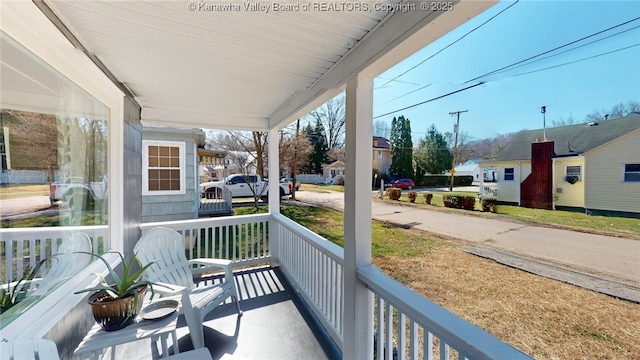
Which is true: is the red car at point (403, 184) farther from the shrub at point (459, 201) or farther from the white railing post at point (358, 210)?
the white railing post at point (358, 210)

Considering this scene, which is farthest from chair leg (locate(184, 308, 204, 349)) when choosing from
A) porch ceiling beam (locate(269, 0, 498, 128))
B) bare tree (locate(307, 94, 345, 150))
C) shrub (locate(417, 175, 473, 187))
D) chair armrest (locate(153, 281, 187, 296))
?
bare tree (locate(307, 94, 345, 150))

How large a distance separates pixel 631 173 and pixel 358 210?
2.51 metres

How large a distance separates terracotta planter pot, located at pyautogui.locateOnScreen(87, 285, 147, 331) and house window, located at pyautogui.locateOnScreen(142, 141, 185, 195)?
170 inches

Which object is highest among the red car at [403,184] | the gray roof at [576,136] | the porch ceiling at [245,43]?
the porch ceiling at [245,43]

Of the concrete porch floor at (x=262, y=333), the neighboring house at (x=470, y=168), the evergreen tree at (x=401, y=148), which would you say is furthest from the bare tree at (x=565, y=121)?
the evergreen tree at (x=401, y=148)

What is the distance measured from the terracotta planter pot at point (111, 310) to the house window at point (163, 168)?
4.33 meters

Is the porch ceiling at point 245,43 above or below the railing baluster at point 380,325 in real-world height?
above

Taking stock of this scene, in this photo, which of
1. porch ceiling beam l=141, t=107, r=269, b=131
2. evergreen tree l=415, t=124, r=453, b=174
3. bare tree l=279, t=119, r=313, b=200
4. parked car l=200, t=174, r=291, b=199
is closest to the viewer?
porch ceiling beam l=141, t=107, r=269, b=131

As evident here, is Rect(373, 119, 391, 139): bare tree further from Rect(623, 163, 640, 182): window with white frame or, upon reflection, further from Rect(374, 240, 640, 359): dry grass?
Rect(623, 163, 640, 182): window with white frame

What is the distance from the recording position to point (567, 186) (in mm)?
2553

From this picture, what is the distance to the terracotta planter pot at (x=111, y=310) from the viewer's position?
4.37 feet

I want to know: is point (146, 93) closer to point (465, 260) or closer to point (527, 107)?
point (527, 107)

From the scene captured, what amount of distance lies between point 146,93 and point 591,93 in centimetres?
444

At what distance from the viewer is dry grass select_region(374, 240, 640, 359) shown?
2.29 metres
